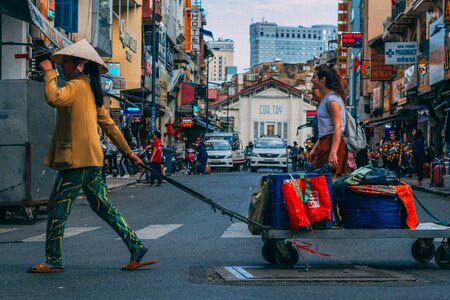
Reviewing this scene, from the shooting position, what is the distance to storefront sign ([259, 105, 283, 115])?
440ft

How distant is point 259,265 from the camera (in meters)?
8.77

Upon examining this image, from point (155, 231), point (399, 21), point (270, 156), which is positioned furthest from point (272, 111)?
point (155, 231)

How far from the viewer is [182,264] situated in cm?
889

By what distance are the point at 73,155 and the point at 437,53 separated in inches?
1320

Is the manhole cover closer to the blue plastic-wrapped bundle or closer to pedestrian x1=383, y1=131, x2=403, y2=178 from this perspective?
the blue plastic-wrapped bundle

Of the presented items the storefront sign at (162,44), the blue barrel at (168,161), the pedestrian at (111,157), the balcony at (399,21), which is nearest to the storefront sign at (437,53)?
the blue barrel at (168,161)

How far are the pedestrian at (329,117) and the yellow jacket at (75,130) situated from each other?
91.8 inches

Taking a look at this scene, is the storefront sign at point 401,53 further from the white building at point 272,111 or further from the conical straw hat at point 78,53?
the white building at point 272,111

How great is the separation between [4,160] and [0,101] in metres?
0.96

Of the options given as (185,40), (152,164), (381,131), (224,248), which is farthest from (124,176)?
(185,40)

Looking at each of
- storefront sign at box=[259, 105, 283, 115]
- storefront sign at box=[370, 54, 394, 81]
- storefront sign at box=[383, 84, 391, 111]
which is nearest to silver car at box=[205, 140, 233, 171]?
storefront sign at box=[383, 84, 391, 111]

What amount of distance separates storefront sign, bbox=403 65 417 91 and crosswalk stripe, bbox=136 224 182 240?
3445 centimetres

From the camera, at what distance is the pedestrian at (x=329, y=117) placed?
30.2ft

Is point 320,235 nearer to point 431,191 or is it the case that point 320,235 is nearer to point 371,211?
point 371,211
